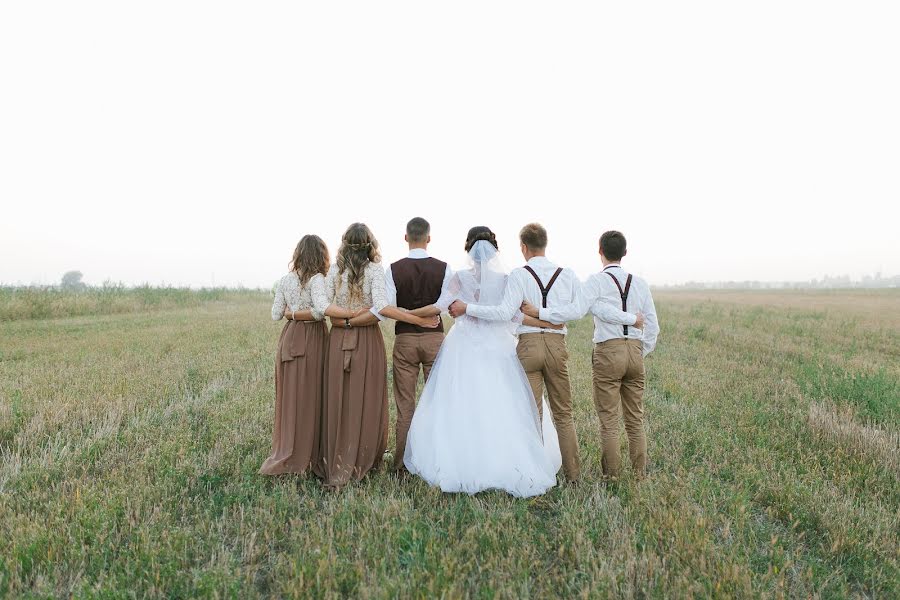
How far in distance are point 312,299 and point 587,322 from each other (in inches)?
783

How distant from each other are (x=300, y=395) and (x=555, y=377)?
2643mm

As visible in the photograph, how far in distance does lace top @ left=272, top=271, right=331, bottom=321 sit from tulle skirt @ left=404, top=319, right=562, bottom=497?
4.35 ft

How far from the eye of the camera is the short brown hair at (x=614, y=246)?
17.4 ft

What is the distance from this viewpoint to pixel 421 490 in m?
4.94

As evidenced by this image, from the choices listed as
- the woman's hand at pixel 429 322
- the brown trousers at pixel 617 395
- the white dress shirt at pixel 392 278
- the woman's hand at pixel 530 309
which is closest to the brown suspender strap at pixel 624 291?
the brown trousers at pixel 617 395

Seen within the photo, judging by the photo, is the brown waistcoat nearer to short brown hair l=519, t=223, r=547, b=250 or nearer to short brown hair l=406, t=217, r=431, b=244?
short brown hair l=406, t=217, r=431, b=244

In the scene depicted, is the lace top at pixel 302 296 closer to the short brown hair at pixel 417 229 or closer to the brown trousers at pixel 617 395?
the short brown hair at pixel 417 229

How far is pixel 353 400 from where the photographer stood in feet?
17.3

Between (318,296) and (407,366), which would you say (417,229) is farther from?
(407,366)

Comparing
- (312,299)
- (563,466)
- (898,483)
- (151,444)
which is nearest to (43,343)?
(151,444)

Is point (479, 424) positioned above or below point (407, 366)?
below

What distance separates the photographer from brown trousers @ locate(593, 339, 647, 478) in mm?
5199

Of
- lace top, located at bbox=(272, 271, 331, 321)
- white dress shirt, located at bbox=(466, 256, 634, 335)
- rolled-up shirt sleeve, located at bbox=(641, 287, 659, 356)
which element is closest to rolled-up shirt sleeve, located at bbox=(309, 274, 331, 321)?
lace top, located at bbox=(272, 271, 331, 321)

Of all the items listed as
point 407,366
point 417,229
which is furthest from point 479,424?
point 417,229
